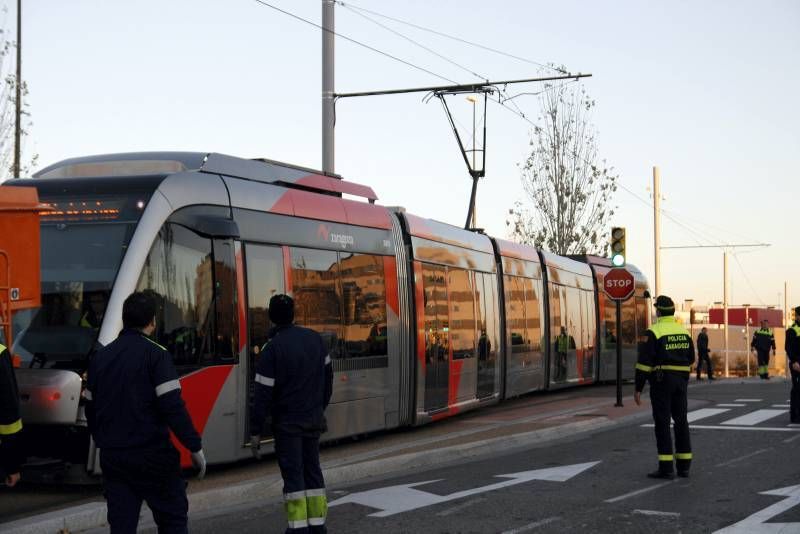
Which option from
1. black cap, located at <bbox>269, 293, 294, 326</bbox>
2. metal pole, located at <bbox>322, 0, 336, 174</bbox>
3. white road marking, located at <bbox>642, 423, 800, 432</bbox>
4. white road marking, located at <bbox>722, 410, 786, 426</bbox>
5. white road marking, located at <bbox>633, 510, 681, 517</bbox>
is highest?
metal pole, located at <bbox>322, 0, 336, 174</bbox>

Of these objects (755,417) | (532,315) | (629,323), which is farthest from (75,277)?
(629,323)

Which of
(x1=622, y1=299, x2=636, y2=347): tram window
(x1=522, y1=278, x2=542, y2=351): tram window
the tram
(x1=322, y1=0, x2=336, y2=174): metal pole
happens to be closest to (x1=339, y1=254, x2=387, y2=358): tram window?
the tram

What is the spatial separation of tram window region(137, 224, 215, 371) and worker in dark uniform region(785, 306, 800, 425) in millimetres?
9467

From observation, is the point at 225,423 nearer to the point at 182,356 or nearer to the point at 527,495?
the point at 182,356

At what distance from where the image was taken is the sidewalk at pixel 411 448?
9.16m

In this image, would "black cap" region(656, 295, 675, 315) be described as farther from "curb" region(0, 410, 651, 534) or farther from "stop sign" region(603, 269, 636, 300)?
"stop sign" region(603, 269, 636, 300)

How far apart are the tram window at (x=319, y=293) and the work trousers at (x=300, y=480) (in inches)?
189

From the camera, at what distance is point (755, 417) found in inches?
743

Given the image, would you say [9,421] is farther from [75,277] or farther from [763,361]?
[763,361]

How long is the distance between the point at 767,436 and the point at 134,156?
30.7ft

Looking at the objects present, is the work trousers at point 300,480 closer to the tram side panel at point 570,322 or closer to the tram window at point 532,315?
the tram window at point 532,315

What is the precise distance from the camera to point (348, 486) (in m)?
11.5

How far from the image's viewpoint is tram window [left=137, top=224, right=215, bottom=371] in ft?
35.2

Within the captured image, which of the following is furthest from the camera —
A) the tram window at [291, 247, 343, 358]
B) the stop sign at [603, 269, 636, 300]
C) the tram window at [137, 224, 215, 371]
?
the stop sign at [603, 269, 636, 300]
